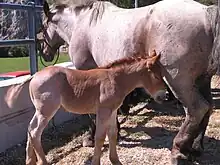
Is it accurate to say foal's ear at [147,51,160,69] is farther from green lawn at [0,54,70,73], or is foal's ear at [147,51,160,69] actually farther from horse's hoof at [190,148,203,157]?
green lawn at [0,54,70,73]

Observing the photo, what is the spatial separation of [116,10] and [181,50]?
4.75ft

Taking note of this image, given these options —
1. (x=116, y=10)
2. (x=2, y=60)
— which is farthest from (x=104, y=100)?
(x=2, y=60)

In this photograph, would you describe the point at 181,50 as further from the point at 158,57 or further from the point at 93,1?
the point at 93,1

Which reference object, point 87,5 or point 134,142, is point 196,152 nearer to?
point 134,142

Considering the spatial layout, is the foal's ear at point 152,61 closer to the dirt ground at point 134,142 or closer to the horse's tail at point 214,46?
the horse's tail at point 214,46

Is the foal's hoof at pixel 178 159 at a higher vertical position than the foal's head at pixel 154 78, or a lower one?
lower

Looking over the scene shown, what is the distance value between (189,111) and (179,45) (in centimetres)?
65

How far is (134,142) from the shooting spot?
5.40 metres

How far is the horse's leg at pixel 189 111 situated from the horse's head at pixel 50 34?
2.33 metres

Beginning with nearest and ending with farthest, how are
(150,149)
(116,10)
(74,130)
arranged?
(150,149) → (116,10) → (74,130)

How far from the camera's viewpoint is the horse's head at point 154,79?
12.9 ft

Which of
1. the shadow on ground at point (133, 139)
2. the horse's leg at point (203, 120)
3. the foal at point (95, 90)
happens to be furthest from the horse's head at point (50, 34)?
the horse's leg at point (203, 120)

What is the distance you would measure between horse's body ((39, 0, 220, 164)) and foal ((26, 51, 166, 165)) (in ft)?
1.20

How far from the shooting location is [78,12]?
5.79m
